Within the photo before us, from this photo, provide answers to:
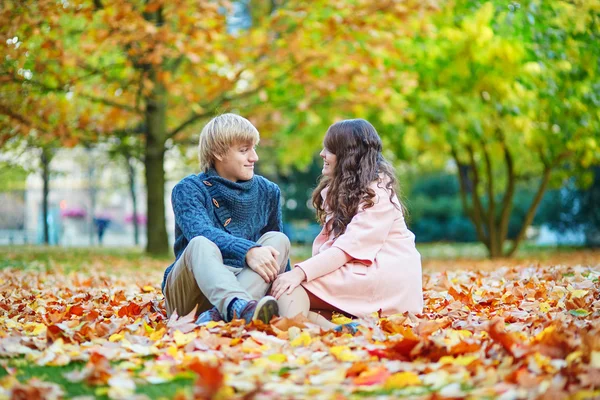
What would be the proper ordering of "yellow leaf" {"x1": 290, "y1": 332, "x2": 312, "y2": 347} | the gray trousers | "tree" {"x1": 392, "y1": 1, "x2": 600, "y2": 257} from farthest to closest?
1. "tree" {"x1": 392, "y1": 1, "x2": 600, "y2": 257}
2. the gray trousers
3. "yellow leaf" {"x1": 290, "y1": 332, "x2": 312, "y2": 347}

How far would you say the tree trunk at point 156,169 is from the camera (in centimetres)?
1270

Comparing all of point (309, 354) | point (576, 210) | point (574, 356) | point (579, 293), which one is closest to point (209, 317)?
point (309, 354)

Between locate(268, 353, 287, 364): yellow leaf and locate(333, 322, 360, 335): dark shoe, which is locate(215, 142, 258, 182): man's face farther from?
locate(268, 353, 287, 364): yellow leaf

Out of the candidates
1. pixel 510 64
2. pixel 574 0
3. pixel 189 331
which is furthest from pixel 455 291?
pixel 510 64

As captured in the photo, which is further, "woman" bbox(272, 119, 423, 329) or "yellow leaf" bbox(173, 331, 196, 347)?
"woman" bbox(272, 119, 423, 329)

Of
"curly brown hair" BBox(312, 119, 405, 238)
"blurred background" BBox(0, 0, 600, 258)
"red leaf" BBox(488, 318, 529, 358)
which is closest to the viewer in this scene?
"red leaf" BBox(488, 318, 529, 358)

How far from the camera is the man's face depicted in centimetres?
405

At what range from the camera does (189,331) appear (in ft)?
11.8

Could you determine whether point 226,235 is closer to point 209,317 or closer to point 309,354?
point 209,317

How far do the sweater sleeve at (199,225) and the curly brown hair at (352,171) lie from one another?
55cm

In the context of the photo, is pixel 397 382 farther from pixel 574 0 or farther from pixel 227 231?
pixel 574 0

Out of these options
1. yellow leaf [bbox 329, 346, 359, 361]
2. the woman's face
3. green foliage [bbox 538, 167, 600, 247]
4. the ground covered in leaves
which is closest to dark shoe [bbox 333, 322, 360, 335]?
the ground covered in leaves

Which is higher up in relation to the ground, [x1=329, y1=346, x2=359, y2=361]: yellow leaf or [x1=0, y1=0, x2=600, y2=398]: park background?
[x1=0, y1=0, x2=600, y2=398]: park background

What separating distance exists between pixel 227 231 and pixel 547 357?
2.05 meters
